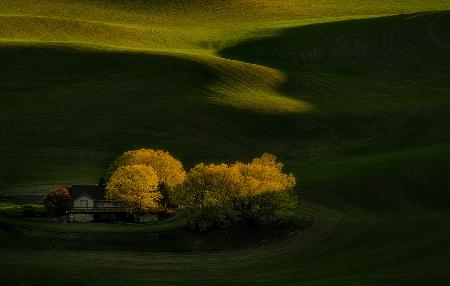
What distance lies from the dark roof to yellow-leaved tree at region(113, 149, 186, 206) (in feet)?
7.99

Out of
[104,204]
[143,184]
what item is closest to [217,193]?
[143,184]

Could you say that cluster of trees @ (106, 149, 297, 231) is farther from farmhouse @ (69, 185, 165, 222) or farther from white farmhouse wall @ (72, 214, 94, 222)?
white farmhouse wall @ (72, 214, 94, 222)

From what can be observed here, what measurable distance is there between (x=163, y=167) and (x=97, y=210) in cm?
521

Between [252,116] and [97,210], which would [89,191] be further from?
[252,116]

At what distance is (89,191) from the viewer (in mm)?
74250

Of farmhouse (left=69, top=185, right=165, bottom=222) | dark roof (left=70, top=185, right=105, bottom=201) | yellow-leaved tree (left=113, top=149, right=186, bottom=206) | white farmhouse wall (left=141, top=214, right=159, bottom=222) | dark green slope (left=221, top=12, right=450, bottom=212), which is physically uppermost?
dark green slope (left=221, top=12, right=450, bottom=212)

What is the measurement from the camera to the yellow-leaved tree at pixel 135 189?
232ft

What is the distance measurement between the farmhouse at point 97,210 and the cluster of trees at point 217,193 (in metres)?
0.67

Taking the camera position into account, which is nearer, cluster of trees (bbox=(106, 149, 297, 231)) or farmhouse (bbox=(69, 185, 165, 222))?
cluster of trees (bbox=(106, 149, 297, 231))

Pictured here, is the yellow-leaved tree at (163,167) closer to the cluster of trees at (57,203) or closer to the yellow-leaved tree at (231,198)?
the yellow-leaved tree at (231,198)

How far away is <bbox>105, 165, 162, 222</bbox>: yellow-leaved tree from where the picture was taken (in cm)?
7069

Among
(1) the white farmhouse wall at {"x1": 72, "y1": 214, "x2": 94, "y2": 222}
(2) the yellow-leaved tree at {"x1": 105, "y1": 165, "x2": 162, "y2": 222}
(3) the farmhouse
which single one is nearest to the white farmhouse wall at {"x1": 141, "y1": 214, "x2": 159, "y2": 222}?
(3) the farmhouse

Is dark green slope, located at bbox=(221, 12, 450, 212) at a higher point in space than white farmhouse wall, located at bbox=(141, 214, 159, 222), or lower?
higher

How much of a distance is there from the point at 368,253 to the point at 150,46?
73831 mm
